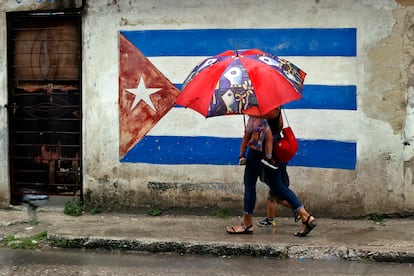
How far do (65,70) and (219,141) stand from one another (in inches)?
85.8

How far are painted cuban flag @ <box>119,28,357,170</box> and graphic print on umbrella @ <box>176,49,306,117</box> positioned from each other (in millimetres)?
1316

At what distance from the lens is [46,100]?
6812 millimetres

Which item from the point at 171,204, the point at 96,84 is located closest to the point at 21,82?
the point at 96,84

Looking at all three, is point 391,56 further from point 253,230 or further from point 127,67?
point 127,67

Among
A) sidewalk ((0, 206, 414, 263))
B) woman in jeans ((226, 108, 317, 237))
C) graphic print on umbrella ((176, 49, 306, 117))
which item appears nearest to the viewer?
graphic print on umbrella ((176, 49, 306, 117))

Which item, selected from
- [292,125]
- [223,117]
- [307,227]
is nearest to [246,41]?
[223,117]

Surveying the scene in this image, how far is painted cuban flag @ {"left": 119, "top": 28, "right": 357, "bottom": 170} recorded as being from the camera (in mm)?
6160

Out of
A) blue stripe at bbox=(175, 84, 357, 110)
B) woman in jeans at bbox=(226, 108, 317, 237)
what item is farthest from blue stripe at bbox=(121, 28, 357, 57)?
woman in jeans at bbox=(226, 108, 317, 237)

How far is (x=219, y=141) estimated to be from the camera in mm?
6387

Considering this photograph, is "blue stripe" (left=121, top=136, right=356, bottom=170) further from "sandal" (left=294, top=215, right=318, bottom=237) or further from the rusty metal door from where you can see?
"sandal" (left=294, top=215, right=318, bottom=237)

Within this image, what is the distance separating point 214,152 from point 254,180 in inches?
38.6

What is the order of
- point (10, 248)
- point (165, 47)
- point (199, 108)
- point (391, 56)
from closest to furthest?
point (199, 108) → point (10, 248) → point (391, 56) → point (165, 47)

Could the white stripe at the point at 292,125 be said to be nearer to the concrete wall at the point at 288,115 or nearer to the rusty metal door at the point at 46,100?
the concrete wall at the point at 288,115

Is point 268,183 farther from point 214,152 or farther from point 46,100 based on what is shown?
point 46,100
